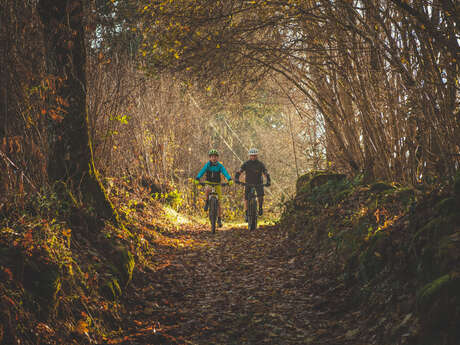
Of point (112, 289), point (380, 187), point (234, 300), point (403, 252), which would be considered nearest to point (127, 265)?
point (112, 289)

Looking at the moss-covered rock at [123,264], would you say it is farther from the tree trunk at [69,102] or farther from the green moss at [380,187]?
the green moss at [380,187]

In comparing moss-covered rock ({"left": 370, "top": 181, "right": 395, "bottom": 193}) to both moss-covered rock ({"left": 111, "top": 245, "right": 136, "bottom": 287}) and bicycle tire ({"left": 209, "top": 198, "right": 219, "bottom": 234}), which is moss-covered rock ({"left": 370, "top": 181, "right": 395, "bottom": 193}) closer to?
moss-covered rock ({"left": 111, "top": 245, "right": 136, "bottom": 287})

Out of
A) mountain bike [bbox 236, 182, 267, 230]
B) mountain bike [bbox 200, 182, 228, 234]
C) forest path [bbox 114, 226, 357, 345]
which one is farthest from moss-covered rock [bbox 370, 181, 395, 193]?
mountain bike [bbox 200, 182, 228, 234]

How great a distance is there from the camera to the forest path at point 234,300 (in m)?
4.56

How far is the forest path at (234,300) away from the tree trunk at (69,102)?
171cm

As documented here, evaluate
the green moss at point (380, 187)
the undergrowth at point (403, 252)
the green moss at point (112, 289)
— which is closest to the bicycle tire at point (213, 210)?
the undergrowth at point (403, 252)

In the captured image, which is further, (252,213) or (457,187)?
(252,213)

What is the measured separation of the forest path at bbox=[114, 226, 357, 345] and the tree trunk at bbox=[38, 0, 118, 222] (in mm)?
1705

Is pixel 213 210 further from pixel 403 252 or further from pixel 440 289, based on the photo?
pixel 440 289

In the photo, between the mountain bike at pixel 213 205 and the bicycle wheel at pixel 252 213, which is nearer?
the bicycle wheel at pixel 252 213

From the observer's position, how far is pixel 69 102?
21.0ft

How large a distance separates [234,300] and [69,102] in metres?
3.81

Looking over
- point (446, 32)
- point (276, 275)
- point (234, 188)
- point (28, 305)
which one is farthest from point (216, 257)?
point (234, 188)

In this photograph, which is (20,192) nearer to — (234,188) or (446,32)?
(446,32)
